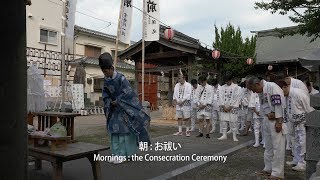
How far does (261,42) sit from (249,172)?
66.8 ft

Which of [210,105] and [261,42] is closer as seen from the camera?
[210,105]

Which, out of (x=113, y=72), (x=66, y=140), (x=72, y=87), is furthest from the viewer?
(x=72, y=87)

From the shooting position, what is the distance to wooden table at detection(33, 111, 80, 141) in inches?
226

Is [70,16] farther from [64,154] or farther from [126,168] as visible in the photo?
[64,154]

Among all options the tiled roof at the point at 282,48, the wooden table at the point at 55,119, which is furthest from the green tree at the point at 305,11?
the tiled roof at the point at 282,48

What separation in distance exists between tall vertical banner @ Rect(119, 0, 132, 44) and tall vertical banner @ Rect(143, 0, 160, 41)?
879 mm

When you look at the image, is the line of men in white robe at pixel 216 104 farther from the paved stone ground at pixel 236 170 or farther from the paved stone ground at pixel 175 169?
the paved stone ground at pixel 175 169

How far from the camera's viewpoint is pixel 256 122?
10070 millimetres

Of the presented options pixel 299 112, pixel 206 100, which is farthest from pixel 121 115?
pixel 206 100

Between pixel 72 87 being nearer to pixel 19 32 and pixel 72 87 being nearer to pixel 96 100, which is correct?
pixel 96 100

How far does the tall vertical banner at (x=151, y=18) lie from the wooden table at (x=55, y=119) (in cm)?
692

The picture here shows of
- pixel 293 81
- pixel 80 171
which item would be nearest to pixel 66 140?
pixel 80 171

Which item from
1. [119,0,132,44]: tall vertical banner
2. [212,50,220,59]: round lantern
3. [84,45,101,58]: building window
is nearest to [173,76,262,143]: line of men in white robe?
[119,0,132,44]: tall vertical banner

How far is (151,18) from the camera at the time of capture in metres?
12.3
